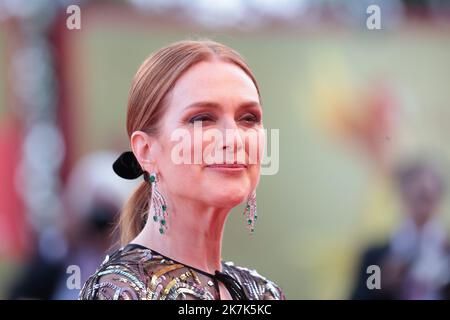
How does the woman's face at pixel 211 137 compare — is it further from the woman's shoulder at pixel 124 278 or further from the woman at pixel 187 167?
the woman's shoulder at pixel 124 278

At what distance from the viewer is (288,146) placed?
3.96m

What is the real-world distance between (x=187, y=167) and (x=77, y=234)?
213cm

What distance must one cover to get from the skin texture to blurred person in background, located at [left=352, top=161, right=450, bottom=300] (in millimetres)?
2334

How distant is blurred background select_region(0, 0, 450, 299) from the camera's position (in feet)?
12.1

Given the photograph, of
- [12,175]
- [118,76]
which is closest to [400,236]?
[118,76]

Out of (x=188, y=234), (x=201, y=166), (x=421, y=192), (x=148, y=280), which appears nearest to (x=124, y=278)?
(x=148, y=280)

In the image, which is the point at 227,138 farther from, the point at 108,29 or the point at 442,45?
the point at 442,45

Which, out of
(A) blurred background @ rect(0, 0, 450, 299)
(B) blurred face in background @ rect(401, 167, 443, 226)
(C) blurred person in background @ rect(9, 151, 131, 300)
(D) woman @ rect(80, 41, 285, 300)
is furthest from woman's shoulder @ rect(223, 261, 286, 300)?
(B) blurred face in background @ rect(401, 167, 443, 226)

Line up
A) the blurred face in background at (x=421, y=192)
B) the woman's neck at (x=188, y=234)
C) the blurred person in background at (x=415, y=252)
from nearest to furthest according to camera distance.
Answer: the woman's neck at (x=188, y=234) < the blurred person in background at (x=415, y=252) < the blurred face in background at (x=421, y=192)

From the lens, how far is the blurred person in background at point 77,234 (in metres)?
3.62

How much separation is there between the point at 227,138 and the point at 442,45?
2.92 metres

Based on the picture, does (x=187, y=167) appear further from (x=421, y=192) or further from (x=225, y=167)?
(x=421, y=192)

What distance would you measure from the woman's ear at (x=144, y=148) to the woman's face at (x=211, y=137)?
0.20 feet

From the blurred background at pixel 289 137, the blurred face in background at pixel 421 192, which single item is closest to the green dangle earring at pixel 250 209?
the blurred background at pixel 289 137
